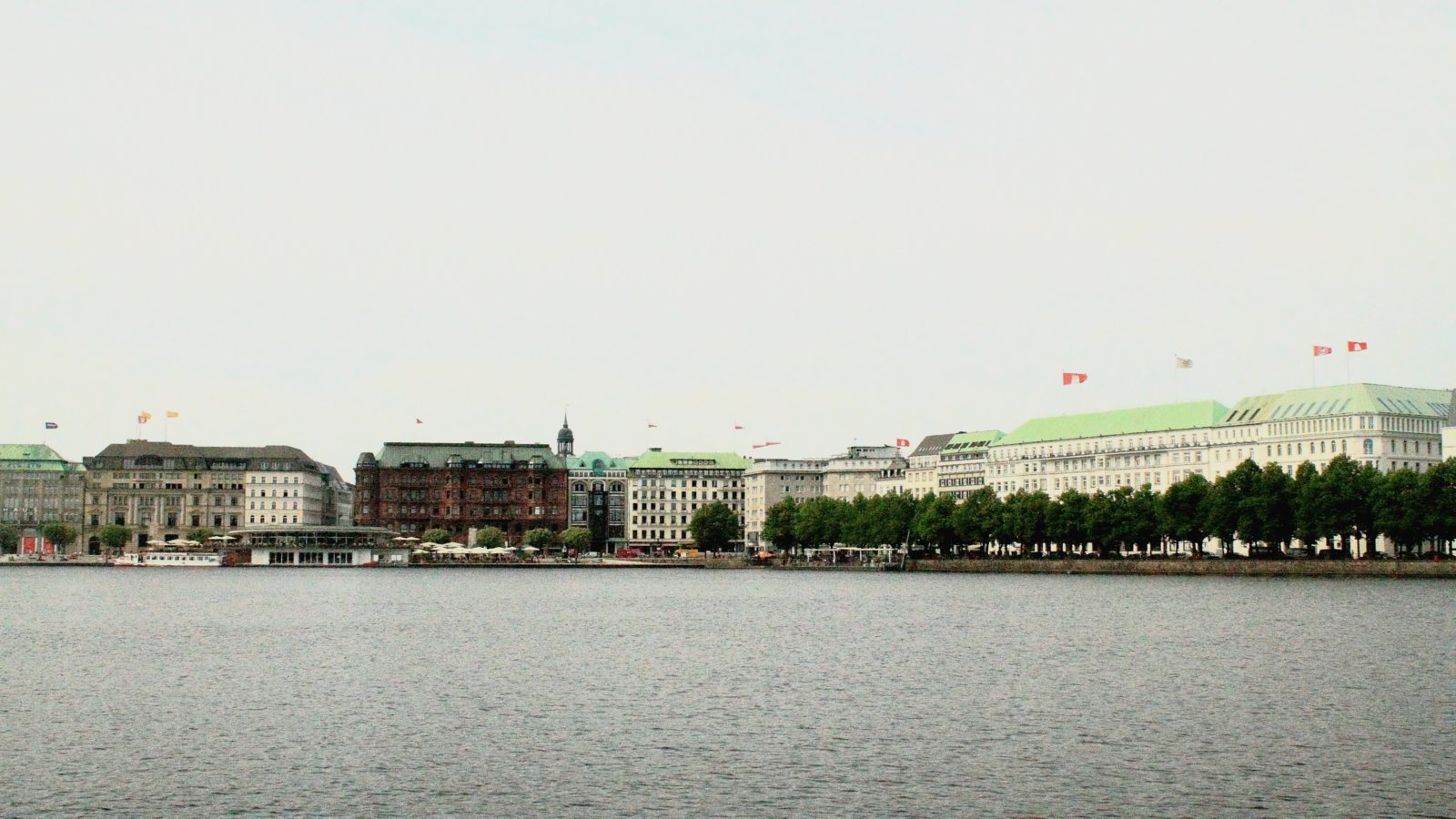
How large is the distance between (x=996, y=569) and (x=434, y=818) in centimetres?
15299

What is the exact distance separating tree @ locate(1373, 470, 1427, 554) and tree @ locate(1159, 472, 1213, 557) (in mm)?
18756

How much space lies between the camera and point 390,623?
93.6m

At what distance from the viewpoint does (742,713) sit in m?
49.9

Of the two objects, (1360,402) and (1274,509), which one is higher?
(1360,402)

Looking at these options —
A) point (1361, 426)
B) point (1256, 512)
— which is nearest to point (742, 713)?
point (1256, 512)

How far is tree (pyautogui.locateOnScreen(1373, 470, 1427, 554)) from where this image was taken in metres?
132

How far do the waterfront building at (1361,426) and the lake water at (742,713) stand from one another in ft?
283

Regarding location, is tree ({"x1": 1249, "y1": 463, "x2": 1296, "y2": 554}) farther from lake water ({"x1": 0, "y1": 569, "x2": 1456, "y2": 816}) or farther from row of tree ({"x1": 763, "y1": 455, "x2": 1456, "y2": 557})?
lake water ({"x1": 0, "y1": 569, "x2": 1456, "y2": 816})

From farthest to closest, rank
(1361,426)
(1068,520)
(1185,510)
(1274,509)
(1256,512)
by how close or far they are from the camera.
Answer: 1. (1361,426)
2. (1068,520)
3. (1185,510)
4. (1256,512)
5. (1274,509)

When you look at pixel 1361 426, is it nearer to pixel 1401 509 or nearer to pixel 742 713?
pixel 1401 509

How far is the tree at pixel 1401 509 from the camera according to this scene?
132250 millimetres

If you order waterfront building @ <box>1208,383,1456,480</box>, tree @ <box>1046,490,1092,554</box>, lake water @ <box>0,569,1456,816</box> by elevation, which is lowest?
lake water @ <box>0,569,1456,816</box>

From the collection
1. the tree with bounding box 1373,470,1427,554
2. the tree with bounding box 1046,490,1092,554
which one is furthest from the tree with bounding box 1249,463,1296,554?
the tree with bounding box 1046,490,1092,554

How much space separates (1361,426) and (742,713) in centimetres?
14687
